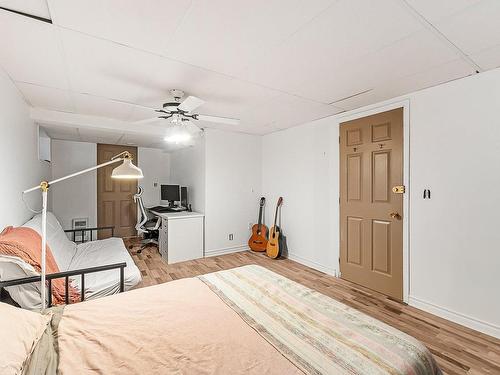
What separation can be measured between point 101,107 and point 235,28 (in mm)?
2446

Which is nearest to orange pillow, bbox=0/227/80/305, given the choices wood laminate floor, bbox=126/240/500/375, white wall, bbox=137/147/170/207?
wood laminate floor, bbox=126/240/500/375

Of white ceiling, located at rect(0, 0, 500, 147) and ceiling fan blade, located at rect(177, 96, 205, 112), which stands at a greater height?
white ceiling, located at rect(0, 0, 500, 147)

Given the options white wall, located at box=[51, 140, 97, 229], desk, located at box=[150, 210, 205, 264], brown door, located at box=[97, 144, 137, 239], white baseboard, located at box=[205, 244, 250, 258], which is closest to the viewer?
desk, located at box=[150, 210, 205, 264]

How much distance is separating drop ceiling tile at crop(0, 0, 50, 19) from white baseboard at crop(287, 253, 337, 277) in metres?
3.81

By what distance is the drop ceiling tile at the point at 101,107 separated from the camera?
284cm

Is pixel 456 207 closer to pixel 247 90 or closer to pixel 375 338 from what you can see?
pixel 375 338

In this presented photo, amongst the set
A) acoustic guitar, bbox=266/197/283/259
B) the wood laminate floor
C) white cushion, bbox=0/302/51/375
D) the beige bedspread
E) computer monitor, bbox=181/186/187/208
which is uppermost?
computer monitor, bbox=181/186/187/208

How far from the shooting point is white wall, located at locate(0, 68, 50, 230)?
2.07 metres

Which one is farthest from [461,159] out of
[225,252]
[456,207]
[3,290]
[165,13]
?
[3,290]

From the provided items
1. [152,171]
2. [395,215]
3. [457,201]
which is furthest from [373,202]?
[152,171]

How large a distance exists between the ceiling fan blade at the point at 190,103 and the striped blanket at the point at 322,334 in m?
1.64

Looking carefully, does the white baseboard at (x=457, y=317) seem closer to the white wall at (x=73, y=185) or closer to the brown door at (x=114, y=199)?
the brown door at (x=114, y=199)

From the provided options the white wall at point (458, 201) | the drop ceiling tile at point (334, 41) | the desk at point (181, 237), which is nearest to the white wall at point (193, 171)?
the desk at point (181, 237)

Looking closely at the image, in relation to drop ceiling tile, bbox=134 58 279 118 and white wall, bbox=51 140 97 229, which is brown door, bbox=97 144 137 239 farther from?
drop ceiling tile, bbox=134 58 279 118
